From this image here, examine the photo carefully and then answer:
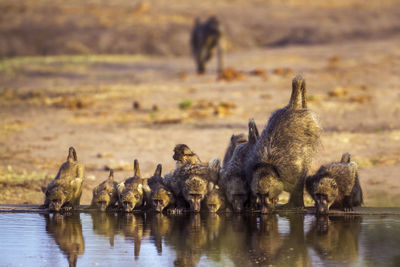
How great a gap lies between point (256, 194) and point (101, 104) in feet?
41.0

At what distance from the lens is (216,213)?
782 cm

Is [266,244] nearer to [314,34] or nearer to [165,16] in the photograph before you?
[314,34]

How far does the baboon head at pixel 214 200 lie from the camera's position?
7.77 m

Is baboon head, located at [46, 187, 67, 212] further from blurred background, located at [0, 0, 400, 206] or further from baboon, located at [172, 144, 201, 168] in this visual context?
blurred background, located at [0, 0, 400, 206]

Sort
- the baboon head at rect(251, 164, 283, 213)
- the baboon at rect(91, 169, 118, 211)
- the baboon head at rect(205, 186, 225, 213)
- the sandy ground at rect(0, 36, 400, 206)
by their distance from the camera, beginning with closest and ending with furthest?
the baboon head at rect(251, 164, 283, 213) < the baboon head at rect(205, 186, 225, 213) < the baboon at rect(91, 169, 118, 211) < the sandy ground at rect(0, 36, 400, 206)

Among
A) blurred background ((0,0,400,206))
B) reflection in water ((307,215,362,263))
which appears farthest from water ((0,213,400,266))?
blurred background ((0,0,400,206))

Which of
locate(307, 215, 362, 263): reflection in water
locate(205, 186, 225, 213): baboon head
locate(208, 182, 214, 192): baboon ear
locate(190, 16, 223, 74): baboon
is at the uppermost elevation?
locate(190, 16, 223, 74): baboon

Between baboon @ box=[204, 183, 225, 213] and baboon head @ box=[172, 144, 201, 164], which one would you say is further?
baboon head @ box=[172, 144, 201, 164]

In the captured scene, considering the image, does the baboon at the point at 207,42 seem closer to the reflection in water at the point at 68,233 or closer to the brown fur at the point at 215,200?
the brown fur at the point at 215,200

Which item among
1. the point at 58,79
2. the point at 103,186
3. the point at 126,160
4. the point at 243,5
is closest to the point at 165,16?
the point at 243,5

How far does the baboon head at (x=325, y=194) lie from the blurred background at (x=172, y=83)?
61.9 inches

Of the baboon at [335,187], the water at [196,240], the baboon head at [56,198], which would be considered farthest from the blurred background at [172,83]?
the water at [196,240]

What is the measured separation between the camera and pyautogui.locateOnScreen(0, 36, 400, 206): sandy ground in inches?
467

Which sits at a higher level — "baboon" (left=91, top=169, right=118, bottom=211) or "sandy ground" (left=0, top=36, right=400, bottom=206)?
"sandy ground" (left=0, top=36, right=400, bottom=206)
